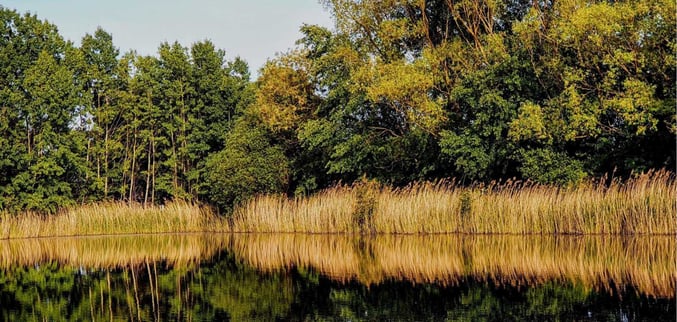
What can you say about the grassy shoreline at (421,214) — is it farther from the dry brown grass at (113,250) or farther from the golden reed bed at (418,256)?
the dry brown grass at (113,250)

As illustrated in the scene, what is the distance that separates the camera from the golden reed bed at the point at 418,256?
39.2 ft

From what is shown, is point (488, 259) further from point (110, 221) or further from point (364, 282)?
point (110, 221)

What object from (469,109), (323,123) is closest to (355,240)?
(469,109)

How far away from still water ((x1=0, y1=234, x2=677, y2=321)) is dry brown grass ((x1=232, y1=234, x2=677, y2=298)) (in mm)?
34

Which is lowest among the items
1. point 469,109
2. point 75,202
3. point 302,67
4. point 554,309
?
point 554,309

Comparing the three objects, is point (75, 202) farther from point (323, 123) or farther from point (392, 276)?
point (392, 276)

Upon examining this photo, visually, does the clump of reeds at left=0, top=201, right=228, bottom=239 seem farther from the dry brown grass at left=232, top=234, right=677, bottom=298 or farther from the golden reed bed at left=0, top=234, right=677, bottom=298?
the dry brown grass at left=232, top=234, right=677, bottom=298

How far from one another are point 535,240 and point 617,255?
13.3 feet

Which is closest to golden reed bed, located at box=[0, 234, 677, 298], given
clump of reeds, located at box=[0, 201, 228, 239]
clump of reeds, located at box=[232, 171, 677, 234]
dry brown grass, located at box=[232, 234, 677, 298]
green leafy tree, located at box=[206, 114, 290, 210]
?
dry brown grass, located at box=[232, 234, 677, 298]

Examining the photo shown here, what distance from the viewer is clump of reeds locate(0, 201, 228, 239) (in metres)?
27.0

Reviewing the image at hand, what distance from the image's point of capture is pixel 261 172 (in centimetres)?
2988

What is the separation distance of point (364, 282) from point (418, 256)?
3.73m

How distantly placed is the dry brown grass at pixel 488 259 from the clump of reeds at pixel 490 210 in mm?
644

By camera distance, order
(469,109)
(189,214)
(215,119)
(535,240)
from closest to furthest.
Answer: (535,240), (469,109), (189,214), (215,119)
